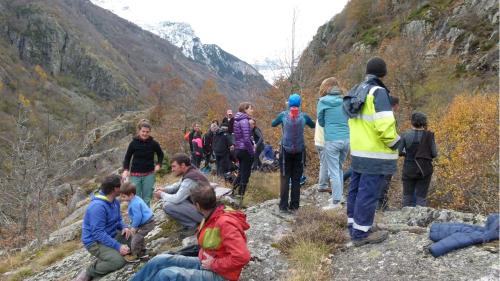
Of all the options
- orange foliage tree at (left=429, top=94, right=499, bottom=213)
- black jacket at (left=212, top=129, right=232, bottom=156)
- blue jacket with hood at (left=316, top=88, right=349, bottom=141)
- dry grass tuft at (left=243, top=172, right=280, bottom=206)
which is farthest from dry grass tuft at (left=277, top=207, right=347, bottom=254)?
black jacket at (left=212, top=129, right=232, bottom=156)

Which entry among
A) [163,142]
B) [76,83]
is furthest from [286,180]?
[76,83]

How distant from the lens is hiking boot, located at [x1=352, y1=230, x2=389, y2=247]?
194 inches

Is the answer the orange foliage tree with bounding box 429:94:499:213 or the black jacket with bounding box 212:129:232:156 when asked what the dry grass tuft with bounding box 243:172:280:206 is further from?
the orange foliage tree with bounding box 429:94:499:213

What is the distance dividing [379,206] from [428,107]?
64.3 feet

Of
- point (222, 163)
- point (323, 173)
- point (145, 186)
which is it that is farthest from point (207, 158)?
point (323, 173)

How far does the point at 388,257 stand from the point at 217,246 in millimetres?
2027

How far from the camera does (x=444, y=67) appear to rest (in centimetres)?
3111

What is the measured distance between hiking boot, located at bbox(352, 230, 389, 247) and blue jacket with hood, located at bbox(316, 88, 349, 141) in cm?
189

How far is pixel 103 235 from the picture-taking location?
217 inches

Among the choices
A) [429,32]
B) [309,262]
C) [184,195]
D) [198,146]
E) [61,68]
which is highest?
[429,32]

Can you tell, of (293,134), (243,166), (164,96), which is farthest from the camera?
(164,96)

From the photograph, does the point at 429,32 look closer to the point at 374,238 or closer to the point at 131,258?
the point at 374,238

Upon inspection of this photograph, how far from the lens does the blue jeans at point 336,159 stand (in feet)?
21.2

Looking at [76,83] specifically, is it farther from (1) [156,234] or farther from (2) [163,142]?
(1) [156,234]
